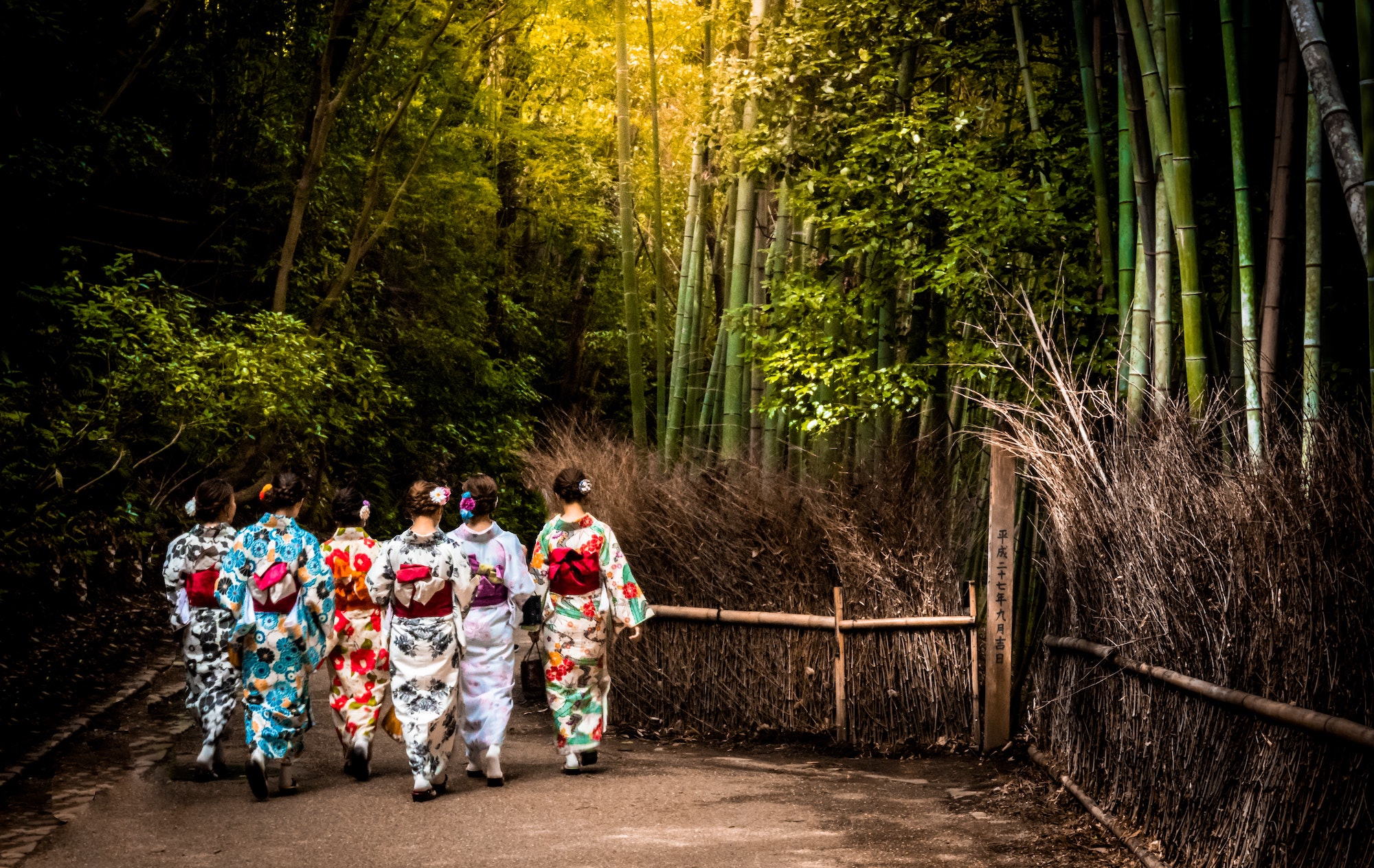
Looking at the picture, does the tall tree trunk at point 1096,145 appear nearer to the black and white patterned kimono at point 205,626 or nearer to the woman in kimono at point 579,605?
the woman in kimono at point 579,605

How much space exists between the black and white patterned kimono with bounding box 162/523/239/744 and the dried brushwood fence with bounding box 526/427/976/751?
2471mm

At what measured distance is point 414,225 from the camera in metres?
17.2

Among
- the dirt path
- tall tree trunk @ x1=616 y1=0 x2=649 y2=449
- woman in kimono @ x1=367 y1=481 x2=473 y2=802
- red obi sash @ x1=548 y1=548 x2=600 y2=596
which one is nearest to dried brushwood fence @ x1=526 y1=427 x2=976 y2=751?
the dirt path

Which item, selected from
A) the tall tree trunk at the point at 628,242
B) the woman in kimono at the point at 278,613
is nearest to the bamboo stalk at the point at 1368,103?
the woman in kimono at the point at 278,613

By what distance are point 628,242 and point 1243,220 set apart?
702cm

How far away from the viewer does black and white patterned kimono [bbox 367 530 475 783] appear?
5617mm

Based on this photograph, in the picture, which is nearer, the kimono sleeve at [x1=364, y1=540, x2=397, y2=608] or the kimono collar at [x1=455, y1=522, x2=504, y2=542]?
the kimono sleeve at [x1=364, y1=540, x2=397, y2=608]

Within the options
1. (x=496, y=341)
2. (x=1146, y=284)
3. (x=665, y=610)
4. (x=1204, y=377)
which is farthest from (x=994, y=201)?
(x=496, y=341)

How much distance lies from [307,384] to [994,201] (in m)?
5.80

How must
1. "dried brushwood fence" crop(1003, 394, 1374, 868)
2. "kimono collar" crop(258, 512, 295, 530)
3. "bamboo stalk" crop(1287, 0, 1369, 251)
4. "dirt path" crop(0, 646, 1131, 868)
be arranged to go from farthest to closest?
"kimono collar" crop(258, 512, 295, 530) < "dirt path" crop(0, 646, 1131, 868) < "bamboo stalk" crop(1287, 0, 1369, 251) < "dried brushwood fence" crop(1003, 394, 1374, 868)

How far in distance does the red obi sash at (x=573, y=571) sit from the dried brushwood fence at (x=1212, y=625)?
2.13 metres

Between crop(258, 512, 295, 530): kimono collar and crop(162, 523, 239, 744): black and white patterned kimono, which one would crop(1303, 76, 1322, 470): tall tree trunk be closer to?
crop(258, 512, 295, 530): kimono collar

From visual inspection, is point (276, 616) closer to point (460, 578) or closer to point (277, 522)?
point (277, 522)

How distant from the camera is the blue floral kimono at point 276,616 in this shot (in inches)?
222
